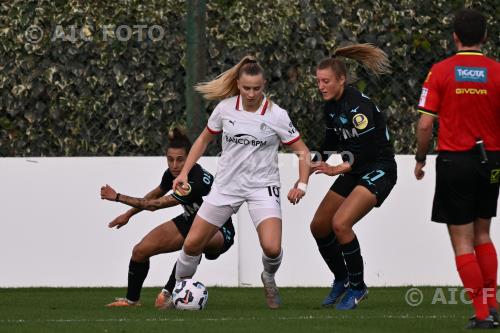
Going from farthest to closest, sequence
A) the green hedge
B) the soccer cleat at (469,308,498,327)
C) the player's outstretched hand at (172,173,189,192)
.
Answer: the green hedge
the player's outstretched hand at (172,173,189,192)
the soccer cleat at (469,308,498,327)

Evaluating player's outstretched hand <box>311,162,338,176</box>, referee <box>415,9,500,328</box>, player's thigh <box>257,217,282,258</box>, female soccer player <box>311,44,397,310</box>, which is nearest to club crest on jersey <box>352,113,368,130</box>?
female soccer player <box>311,44,397,310</box>

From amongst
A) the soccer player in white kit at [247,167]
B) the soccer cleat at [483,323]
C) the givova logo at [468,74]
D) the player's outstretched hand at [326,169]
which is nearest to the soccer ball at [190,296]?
the soccer player in white kit at [247,167]

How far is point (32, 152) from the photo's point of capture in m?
12.5

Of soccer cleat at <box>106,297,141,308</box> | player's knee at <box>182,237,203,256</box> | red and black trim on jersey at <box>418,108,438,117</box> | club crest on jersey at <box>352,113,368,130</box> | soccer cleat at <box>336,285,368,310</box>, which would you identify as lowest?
soccer cleat at <box>106,297,141,308</box>

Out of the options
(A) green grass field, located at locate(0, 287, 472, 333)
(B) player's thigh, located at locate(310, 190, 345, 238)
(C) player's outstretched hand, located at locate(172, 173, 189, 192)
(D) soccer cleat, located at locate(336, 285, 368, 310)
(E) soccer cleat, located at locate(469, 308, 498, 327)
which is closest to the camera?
(E) soccer cleat, located at locate(469, 308, 498, 327)

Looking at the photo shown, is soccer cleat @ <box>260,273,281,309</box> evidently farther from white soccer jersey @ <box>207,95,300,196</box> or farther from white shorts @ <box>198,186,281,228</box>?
white soccer jersey @ <box>207,95,300,196</box>

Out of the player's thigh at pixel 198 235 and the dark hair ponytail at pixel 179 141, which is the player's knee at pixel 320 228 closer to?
the player's thigh at pixel 198 235

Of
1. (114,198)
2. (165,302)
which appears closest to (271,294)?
(165,302)

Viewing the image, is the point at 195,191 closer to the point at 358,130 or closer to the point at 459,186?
the point at 358,130

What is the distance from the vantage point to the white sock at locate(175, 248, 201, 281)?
980 cm

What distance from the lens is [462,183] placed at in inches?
316

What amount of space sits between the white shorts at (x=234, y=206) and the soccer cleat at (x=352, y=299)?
796mm

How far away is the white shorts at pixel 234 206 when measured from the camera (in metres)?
9.67

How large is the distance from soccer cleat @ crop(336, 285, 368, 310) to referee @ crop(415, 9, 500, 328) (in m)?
1.76
